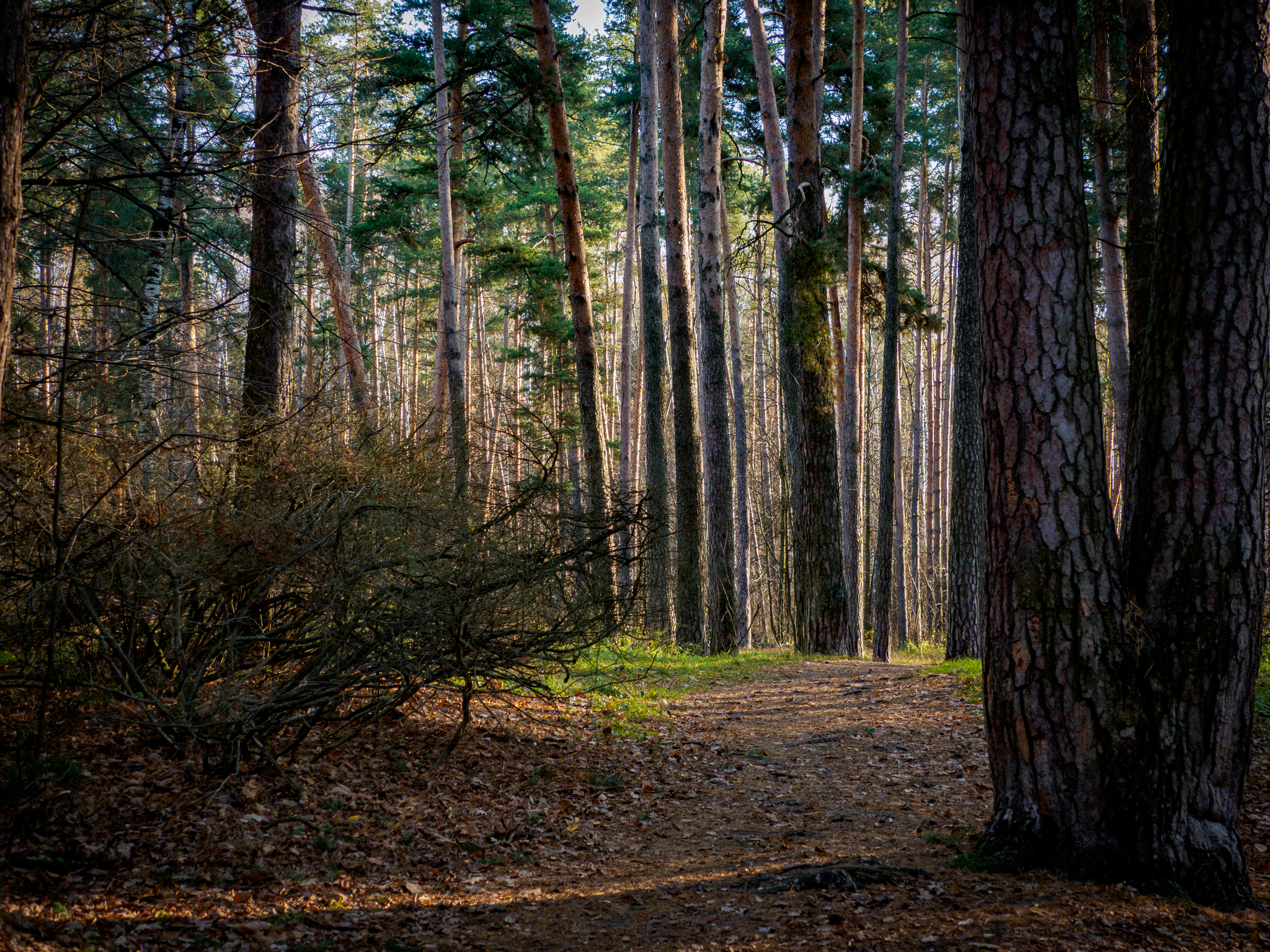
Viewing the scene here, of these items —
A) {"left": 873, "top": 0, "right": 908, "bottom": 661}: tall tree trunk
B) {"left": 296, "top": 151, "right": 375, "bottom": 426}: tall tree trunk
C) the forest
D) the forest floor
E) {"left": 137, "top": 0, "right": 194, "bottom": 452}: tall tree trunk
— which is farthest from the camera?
{"left": 873, "top": 0, "right": 908, "bottom": 661}: tall tree trunk

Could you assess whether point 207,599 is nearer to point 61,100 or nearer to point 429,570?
point 429,570

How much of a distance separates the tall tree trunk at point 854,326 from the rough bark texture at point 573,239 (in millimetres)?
4601

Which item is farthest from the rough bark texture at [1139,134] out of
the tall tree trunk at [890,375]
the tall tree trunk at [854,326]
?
the tall tree trunk at [854,326]

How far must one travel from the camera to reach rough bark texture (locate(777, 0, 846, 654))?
10.7m

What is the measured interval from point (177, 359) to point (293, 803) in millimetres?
2700

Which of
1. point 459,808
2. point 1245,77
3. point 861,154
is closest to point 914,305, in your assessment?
point 861,154

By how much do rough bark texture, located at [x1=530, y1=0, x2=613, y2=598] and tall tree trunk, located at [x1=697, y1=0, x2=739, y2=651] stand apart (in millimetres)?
1630

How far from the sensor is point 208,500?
510cm

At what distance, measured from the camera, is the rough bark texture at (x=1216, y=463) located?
134 inches

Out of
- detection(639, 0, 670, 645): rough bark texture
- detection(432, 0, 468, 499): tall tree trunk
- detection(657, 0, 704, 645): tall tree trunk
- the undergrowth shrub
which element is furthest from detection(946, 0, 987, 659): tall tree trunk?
detection(432, 0, 468, 499): tall tree trunk

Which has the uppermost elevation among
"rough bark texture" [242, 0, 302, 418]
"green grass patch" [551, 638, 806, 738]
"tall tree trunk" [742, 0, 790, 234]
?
"tall tree trunk" [742, 0, 790, 234]

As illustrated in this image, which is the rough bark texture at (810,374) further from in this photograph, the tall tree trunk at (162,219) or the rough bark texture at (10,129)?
the rough bark texture at (10,129)

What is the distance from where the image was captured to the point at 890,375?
12602 millimetres

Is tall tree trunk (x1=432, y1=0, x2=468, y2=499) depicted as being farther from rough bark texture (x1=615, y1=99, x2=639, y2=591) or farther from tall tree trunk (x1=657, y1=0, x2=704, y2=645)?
rough bark texture (x1=615, y1=99, x2=639, y2=591)
